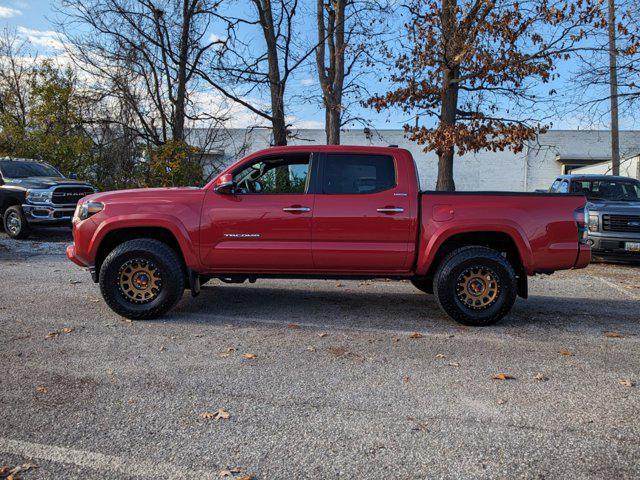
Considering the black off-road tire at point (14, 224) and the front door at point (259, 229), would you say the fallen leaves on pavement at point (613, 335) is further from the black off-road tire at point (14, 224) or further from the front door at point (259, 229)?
the black off-road tire at point (14, 224)

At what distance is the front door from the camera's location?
5762 millimetres

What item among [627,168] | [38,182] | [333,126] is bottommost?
[38,182]

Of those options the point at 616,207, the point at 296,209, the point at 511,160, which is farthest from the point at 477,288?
the point at 511,160

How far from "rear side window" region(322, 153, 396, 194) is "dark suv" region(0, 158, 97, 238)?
995 centimetres

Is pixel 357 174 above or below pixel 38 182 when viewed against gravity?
below

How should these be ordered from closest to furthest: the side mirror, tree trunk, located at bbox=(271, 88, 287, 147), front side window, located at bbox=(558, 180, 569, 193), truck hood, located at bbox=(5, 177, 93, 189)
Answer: the side mirror → front side window, located at bbox=(558, 180, 569, 193) → truck hood, located at bbox=(5, 177, 93, 189) → tree trunk, located at bbox=(271, 88, 287, 147)

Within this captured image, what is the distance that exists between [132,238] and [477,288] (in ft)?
12.8

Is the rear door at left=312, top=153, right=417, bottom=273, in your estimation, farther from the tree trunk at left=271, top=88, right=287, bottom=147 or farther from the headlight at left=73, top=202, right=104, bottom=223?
the tree trunk at left=271, top=88, right=287, bottom=147

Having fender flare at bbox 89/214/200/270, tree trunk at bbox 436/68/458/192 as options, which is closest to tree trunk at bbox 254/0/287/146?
tree trunk at bbox 436/68/458/192

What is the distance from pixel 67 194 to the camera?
13.6m

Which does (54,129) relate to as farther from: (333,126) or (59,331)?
(59,331)

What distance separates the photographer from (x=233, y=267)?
5898mm

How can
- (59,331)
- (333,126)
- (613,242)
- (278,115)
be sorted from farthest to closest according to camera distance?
(278,115)
(333,126)
(613,242)
(59,331)

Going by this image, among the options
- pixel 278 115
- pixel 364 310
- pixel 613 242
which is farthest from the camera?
pixel 278 115
